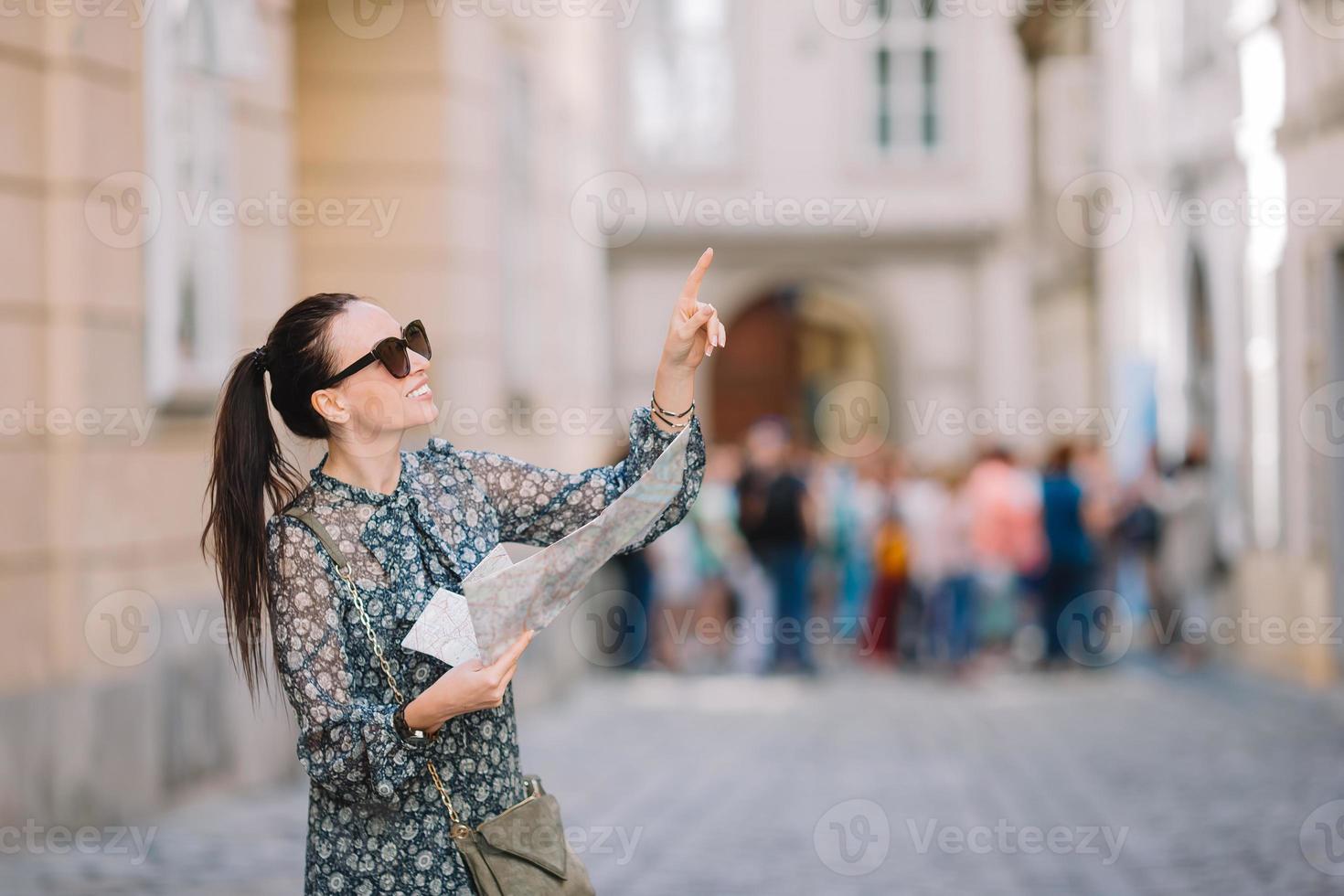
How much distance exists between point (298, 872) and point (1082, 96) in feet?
64.7

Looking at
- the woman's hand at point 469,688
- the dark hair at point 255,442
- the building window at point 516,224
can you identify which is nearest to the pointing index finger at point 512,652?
the woman's hand at point 469,688

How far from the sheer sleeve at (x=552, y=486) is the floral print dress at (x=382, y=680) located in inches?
0.9

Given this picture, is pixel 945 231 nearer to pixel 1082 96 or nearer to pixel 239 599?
pixel 1082 96

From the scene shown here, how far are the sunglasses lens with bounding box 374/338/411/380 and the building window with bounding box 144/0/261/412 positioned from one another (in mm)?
5512

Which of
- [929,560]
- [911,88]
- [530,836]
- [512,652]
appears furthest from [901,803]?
[911,88]

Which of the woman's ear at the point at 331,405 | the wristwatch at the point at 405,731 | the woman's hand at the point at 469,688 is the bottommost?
the wristwatch at the point at 405,731

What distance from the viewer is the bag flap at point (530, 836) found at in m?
2.92

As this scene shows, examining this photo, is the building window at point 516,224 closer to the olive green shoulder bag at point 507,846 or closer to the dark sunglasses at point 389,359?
the dark sunglasses at point 389,359

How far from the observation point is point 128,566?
315 inches

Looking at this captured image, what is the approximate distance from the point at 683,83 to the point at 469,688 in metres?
23.5

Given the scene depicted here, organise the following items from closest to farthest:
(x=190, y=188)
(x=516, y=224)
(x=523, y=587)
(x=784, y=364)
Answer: (x=523, y=587)
(x=190, y=188)
(x=516, y=224)
(x=784, y=364)

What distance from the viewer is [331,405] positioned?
120 inches

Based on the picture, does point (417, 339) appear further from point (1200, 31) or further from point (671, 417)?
point (1200, 31)

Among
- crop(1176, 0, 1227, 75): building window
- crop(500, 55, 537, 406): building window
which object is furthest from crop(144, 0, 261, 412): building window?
crop(1176, 0, 1227, 75): building window
